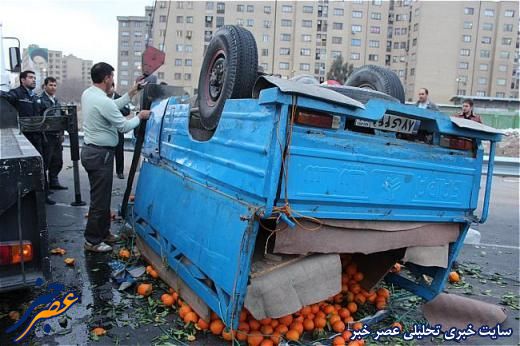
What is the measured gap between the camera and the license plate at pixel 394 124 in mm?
2971

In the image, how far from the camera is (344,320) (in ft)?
11.1

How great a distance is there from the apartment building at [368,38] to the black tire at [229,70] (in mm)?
66676

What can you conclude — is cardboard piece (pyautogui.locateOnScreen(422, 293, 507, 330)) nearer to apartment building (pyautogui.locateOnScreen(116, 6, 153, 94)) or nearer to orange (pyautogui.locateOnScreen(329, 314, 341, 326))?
orange (pyautogui.locateOnScreen(329, 314, 341, 326))

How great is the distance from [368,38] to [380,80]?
75820 millimetres

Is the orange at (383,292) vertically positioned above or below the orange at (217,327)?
below

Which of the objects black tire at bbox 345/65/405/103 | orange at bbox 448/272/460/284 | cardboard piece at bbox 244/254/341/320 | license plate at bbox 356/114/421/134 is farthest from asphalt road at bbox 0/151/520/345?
black tire at bbox 345/65/405/103

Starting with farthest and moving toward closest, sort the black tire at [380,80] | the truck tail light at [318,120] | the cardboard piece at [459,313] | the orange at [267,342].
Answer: the black tire at [380,80] → the cardboard piece at [459,313] → the orange at [267,342] → the truck tail light at [318,120]

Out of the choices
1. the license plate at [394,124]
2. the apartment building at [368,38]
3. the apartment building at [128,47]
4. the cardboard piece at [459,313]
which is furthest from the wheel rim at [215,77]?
the apartment building at [128,47]

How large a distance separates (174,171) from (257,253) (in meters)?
1.40

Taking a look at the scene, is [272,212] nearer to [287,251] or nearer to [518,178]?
[287,251]

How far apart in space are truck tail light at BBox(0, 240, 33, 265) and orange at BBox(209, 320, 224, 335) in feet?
4.39

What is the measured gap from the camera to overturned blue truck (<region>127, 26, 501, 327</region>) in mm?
2637

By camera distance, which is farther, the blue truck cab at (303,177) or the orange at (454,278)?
the orange at (454,278)

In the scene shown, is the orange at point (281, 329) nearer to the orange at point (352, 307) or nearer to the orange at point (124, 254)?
the orange at point (352, 307)
